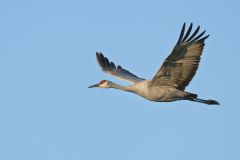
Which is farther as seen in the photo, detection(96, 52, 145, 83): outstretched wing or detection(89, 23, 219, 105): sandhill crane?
detection(96, 52, 145, 83): outstretched wing

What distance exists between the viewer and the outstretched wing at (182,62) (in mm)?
17609

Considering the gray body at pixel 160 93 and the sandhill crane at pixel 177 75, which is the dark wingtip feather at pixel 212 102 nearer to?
the sandhill crane at pixel 177 75

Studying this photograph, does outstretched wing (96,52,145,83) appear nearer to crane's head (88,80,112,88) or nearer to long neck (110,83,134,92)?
crane's head (88,80,112,88)

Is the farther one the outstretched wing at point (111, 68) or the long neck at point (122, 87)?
the outstretched wing at point (111, 68)

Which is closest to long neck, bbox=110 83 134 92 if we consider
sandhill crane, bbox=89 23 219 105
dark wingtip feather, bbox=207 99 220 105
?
sandhill crane, bbox=89 23 219 105

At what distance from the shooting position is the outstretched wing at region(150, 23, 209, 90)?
17609mm

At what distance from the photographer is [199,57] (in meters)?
18.0

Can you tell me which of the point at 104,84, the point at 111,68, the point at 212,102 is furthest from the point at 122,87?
the point at 111,68

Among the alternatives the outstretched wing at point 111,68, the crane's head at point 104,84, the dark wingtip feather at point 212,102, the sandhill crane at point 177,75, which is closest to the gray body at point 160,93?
the sandhill crane at point 177,75

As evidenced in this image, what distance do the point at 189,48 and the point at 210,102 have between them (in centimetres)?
272

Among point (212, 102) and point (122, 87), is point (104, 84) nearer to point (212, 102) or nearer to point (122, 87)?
point (122, 87)

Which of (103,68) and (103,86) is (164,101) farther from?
(103,68)

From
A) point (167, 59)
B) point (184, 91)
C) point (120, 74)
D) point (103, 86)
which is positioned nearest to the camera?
point (167, 59)

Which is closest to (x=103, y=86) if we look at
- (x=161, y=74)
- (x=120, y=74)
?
(x=120, y=74)
